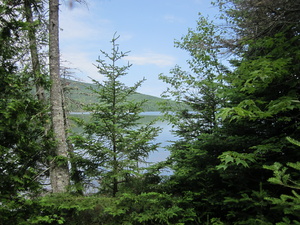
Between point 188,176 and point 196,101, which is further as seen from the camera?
point 196,101

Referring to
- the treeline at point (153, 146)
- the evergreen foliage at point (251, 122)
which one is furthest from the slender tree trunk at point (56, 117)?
the evergreen foliage at point (251, 122)

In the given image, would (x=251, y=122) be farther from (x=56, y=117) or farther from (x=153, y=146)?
(x=56, y=117)

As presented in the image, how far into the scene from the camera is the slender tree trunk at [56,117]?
5.34m

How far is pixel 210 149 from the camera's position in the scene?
5.41 m

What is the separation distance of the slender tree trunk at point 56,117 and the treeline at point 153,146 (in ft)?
0.16

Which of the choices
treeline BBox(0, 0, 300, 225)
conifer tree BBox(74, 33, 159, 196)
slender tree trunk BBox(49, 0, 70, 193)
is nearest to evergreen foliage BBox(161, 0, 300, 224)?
treeline BBox(0, 0, 300, 225)

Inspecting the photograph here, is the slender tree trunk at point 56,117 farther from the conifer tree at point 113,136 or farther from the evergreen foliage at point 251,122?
the evergreen foliage at point 251,122

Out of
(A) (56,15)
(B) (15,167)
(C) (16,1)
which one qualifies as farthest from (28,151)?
(A) (56,15)

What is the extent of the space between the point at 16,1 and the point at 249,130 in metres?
6.91

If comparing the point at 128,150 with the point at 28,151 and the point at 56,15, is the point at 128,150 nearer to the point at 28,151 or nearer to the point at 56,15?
the point at 28,151

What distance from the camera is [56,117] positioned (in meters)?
5.64

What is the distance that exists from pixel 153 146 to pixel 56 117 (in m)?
3.10

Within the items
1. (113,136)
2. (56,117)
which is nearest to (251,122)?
(113,136)

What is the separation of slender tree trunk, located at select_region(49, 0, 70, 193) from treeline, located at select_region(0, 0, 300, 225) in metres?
0.05
